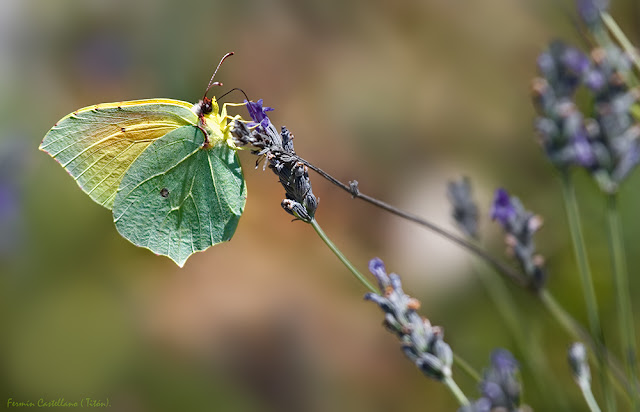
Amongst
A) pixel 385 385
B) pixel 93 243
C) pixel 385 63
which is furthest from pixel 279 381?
pixel 385 63

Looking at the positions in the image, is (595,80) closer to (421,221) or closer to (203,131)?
(421,221)

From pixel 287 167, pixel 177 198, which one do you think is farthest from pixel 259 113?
pixel 177 198

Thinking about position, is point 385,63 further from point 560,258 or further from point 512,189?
point 560,258

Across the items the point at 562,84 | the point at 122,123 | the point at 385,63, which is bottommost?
the point at 122,123

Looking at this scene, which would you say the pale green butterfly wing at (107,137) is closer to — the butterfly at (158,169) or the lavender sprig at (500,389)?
the butterfly at (158,169)

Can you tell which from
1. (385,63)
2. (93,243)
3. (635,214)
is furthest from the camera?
(385,63)
